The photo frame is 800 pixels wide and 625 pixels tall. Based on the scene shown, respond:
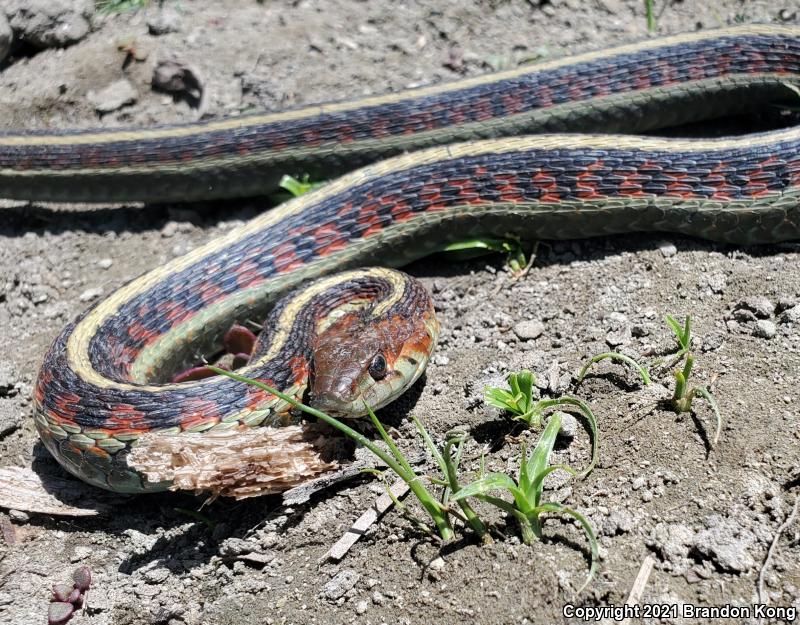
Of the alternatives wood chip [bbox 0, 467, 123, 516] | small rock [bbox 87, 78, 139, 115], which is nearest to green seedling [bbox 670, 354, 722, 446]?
wood chip [bbox 0, 467, 123, 516]

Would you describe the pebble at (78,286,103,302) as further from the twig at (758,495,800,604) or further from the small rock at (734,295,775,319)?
the twig at (758,495,800,604)

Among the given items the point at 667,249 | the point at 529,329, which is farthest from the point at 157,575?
the point at 667,249

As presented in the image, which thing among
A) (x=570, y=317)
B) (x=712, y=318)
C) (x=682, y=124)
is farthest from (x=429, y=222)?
(x=682, y=124)

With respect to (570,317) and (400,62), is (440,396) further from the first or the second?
(400,62)

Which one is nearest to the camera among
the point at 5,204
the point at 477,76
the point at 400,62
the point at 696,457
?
the point at 696,457

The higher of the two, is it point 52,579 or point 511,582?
point 511,582

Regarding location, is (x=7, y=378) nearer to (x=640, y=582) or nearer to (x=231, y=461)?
(x=231, y=461)

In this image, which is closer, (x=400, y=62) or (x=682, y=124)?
(x=682, y=124)

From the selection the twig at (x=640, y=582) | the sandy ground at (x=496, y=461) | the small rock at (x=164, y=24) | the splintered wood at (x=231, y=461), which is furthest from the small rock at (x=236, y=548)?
the small rock at (x=164, y=24)
